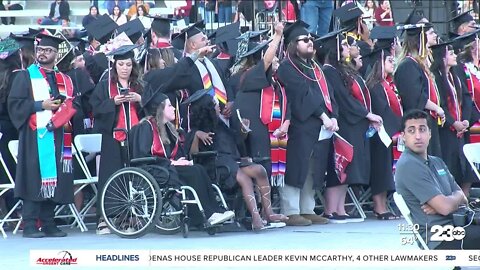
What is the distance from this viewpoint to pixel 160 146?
43.7 feet

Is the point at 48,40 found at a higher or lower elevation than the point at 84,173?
higher

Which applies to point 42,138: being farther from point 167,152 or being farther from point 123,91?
point 167,152

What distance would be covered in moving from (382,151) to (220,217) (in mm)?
2894

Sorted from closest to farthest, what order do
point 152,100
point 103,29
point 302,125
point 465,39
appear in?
point 152,100
point 302,125
point 103,29
point 465,39

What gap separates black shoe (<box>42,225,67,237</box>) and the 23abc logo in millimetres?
4947

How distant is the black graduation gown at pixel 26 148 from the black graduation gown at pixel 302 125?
2.50 m

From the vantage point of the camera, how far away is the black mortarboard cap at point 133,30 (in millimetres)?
15234

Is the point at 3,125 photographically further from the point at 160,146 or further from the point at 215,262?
the point at 215,262

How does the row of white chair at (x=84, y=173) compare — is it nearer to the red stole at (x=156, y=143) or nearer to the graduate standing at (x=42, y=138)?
the graduate standing at (x=42, y=138)

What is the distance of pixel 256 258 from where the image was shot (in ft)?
30.4

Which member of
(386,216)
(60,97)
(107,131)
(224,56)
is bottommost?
(386,216)

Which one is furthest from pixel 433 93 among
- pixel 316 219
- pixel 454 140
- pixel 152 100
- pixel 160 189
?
pixel 160 189

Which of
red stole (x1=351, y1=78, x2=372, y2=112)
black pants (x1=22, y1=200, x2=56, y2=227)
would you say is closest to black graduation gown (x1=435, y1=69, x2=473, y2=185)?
red stole (x1=351, y1=78, x2=372, y2=112)

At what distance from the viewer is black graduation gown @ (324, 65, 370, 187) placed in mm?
14906
